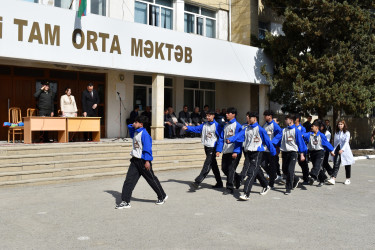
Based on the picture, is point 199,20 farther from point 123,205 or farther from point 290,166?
point 123,205

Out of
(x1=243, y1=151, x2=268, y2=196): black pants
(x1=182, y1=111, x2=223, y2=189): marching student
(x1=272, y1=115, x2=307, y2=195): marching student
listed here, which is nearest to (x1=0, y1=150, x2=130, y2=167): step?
(x1=182, y1=111, x2=223, y2=189): marching student

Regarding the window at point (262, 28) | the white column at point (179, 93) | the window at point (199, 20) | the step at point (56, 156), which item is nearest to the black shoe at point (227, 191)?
the step at point (56, 156)

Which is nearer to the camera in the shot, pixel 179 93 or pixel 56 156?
pixel 56 156

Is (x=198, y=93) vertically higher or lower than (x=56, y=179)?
higher

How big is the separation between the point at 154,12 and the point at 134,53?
11.1 ft

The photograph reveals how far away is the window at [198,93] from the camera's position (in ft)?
62.4

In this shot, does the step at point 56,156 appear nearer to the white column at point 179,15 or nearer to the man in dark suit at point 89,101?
the man in dark suit at point 89,101

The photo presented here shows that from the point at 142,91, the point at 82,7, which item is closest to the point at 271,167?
the point at 82,7

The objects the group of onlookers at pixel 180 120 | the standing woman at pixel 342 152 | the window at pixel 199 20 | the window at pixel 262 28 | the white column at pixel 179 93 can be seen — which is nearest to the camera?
the standing woman at pixel 342 152

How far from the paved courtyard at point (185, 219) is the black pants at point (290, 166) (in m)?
0.29

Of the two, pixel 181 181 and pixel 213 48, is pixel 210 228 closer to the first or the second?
pixel 181 181

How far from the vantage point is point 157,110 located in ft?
48.1

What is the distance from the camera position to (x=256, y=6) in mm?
18953

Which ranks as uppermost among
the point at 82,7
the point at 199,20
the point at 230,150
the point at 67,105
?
the point at 199,20
